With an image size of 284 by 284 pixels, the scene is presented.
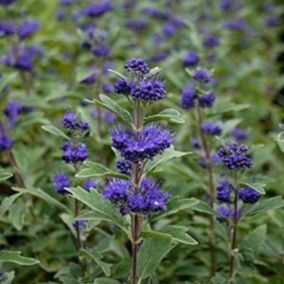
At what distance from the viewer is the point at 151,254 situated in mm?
2408

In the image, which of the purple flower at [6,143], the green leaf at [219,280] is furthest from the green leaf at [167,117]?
the purple flower at [6,143]

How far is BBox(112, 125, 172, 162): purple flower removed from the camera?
216cm

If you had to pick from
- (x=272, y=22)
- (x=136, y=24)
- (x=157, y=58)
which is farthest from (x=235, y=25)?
(x=157, y=58)

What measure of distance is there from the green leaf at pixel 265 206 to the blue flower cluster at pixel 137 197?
0.55m

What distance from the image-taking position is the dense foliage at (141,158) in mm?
2297

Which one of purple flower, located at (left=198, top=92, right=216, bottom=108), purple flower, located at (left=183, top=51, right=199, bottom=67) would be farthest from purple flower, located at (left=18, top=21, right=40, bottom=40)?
purple flower, located at (left=198, top=92, right=216, bottom=108)

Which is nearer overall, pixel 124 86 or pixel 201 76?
pixel 124 86

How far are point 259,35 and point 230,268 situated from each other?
3.91 meters

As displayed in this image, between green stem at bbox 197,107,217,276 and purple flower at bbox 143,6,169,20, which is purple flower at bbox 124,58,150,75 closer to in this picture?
green stem at bbox 197,107,217,276

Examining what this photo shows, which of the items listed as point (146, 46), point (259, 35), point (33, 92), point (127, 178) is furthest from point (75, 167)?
point (259, 35)

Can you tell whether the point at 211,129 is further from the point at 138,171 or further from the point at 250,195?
the point at 138,171

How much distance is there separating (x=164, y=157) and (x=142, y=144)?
0.17 m

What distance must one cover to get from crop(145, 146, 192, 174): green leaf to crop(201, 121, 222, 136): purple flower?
78 centimetres

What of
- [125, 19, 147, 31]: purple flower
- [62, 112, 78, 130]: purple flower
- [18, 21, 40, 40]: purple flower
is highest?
[125, 19, 147, 31]: purple flower
